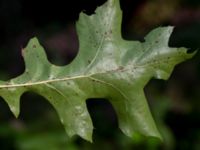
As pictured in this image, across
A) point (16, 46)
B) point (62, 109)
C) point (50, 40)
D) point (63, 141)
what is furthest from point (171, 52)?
point (16, 46)

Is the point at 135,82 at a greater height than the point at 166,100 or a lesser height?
greater

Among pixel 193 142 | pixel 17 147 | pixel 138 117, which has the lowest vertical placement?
pixel 193 142

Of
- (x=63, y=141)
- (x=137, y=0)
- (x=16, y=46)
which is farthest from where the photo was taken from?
(x=137, y=0)

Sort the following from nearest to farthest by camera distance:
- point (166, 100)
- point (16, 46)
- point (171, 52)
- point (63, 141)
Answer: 1. point (171, 52)
2. point (63, 141)
3. point (166, 100)
4. point (16, 46)

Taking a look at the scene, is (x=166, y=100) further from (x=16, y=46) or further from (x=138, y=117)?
(x=138, y=117)

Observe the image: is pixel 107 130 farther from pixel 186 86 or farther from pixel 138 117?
pixel 138 117

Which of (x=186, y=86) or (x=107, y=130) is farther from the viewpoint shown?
(x=186, y=86)
